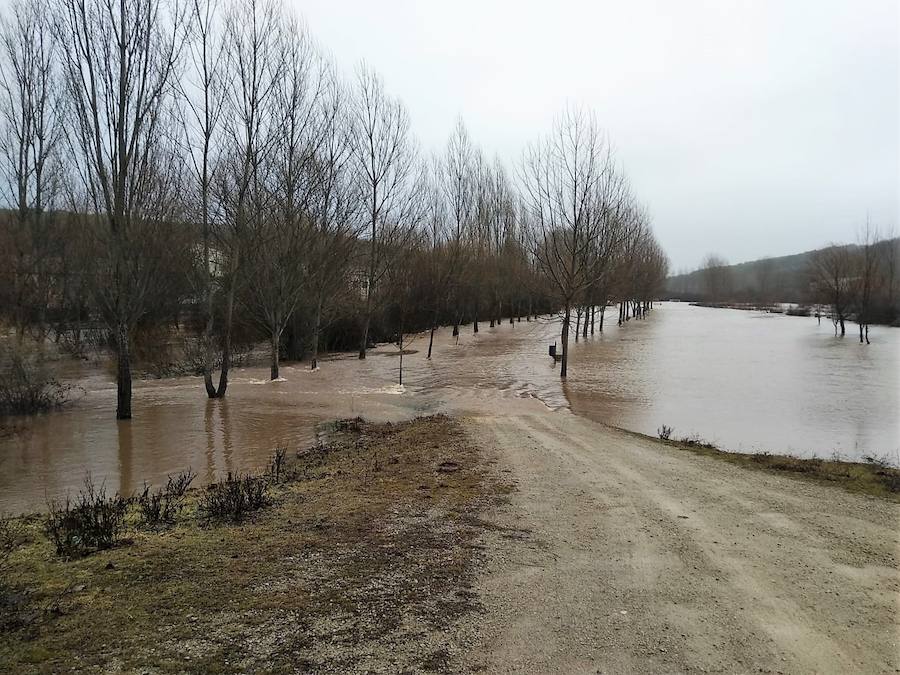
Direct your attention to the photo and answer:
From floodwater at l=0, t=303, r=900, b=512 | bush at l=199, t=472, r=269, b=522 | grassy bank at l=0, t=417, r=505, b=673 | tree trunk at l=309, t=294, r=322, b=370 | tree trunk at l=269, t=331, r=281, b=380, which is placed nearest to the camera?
grassy bank at l=0, t=417, r=505, b=673

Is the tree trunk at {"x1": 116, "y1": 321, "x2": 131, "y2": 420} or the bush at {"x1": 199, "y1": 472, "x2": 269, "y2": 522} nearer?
the bush at {"x1": 199, "y1": 472, "x2": 269, "y2": 522}

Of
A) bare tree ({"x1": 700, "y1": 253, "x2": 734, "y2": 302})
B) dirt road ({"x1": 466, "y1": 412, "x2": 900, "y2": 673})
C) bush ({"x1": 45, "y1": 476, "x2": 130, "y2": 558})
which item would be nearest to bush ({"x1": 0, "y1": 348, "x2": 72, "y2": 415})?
bush ({"x1": 45, "y1": 476, "x2": 130, "y2": 558})

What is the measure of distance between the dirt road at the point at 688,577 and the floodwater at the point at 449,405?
468cm

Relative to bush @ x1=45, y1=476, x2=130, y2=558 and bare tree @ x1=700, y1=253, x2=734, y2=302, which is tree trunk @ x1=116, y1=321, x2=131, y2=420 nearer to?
bush @ x1=45, y1=476, x2=130, y2=558

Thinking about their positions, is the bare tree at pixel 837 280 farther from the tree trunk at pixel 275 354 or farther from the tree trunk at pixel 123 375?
the tree trunk at pixel 123 375

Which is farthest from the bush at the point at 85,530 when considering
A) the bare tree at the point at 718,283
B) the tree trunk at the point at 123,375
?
the bare tree at the point at 718,283

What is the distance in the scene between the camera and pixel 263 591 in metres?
3.52

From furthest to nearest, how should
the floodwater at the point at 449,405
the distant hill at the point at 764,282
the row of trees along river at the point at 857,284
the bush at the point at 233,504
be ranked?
the distant hill at the point at 764,282 → the row of trees along river at the point at 857,284 → the floodwater at the point at 449,405 → the bush at the point at 233,504

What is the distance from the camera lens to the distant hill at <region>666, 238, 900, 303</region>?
103m

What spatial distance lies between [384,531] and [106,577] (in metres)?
2.03

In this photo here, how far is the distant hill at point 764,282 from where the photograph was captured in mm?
102562

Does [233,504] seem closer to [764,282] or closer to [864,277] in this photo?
[864,277]

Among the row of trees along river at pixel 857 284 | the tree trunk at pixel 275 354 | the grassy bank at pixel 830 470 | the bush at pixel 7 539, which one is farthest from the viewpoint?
the row of trees along river at pixel 857 284

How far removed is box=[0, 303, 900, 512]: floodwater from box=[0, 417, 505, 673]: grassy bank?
3.77m
